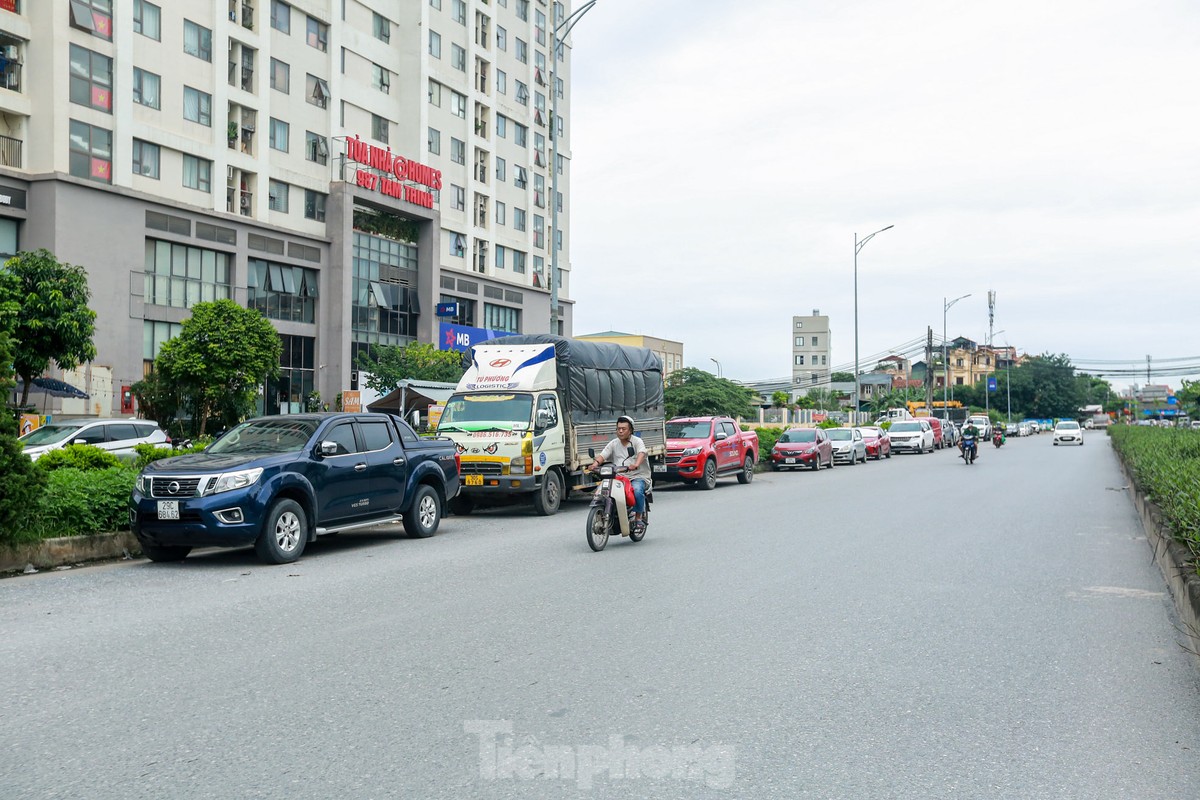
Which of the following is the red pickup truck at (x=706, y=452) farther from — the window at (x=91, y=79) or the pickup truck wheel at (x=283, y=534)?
the window at (x=91, y=79)

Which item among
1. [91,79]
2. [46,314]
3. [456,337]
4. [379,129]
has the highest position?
[379,129]

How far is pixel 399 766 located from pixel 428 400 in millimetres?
30201

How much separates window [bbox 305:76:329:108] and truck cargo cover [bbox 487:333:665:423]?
88.4ft

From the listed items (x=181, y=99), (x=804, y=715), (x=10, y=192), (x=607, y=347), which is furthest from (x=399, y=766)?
(x=181, y=99)

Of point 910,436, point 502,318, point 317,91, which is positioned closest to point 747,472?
point 910,436

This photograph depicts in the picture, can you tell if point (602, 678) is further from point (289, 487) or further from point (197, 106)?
point (197, 106)

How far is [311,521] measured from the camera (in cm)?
1146

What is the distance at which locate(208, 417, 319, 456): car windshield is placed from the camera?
38.1ft

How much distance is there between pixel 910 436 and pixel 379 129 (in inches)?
1156

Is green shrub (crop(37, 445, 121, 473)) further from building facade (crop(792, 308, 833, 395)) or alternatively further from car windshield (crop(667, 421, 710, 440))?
building facade (crop(792, 308, 833, 395))

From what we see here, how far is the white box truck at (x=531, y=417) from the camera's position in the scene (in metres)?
16.7

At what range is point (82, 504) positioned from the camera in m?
11.0

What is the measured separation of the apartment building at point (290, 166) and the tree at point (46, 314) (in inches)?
242

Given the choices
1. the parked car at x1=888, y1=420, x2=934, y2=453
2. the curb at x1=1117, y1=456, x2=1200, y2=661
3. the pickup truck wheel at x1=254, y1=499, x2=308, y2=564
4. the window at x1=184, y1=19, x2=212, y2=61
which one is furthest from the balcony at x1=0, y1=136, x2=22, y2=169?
the parked car at x1=888, y1=420, x2=934, y2=453
